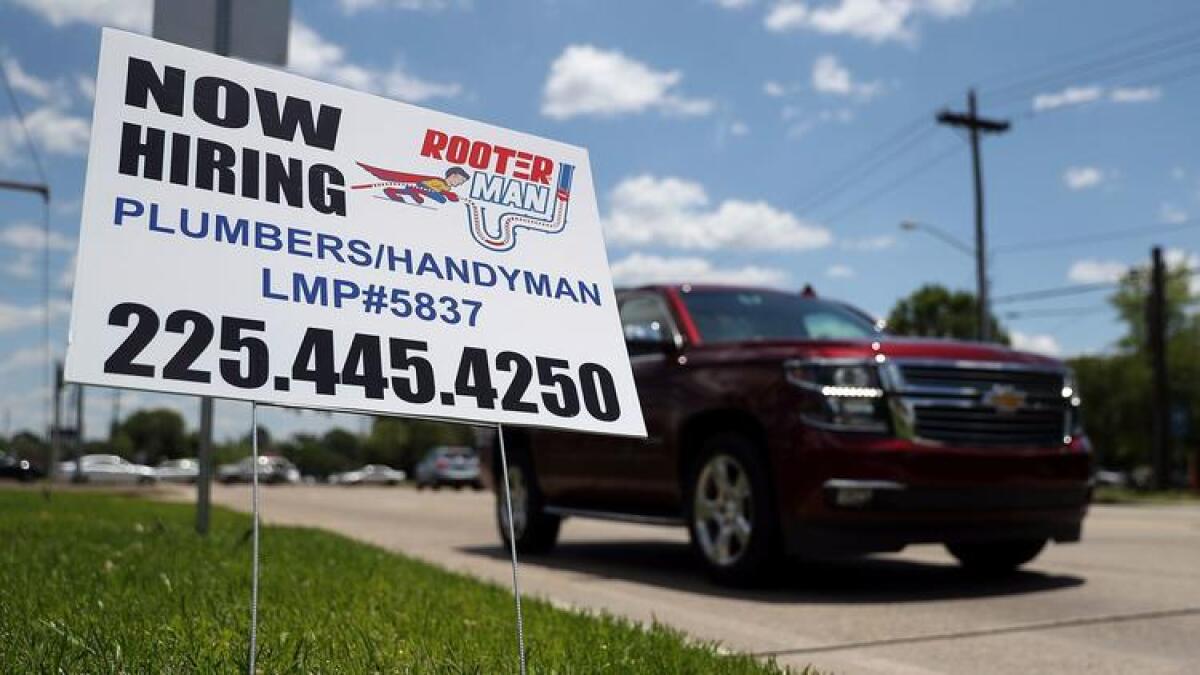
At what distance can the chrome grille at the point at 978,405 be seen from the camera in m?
6.53

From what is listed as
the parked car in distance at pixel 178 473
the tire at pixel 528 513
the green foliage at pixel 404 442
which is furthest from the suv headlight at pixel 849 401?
the green foliage at pixel 404 442

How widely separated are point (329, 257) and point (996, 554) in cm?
573

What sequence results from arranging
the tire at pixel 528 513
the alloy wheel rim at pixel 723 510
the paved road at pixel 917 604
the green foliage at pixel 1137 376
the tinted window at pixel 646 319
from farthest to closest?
the green foliage at pixel 1137 376 < the tire at pixel 528 513 < the tinted window at pixel 646 319 < the alloy wheel rim at pixel 723 510 < the paved road at pixel 917 604

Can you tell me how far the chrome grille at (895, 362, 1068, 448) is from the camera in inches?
257

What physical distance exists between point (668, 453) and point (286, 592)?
2872mm

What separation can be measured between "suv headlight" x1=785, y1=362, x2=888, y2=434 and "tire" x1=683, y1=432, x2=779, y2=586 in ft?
1.62

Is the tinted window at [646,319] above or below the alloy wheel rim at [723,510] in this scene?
above

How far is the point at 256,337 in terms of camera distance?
3.07 meters

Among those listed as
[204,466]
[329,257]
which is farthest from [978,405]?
[204,466]

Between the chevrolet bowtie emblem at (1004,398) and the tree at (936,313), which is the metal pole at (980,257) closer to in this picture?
the chevrolet bowtie emblem at (1004,398)

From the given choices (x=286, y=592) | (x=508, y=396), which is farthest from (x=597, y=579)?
(x=508, y=396)

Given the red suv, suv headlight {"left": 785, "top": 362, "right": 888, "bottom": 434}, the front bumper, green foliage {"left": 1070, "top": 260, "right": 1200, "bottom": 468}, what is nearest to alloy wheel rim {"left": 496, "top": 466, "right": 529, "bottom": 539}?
the red suv

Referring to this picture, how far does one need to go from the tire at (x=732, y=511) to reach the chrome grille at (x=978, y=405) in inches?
35.3

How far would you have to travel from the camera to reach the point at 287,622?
4477mm
